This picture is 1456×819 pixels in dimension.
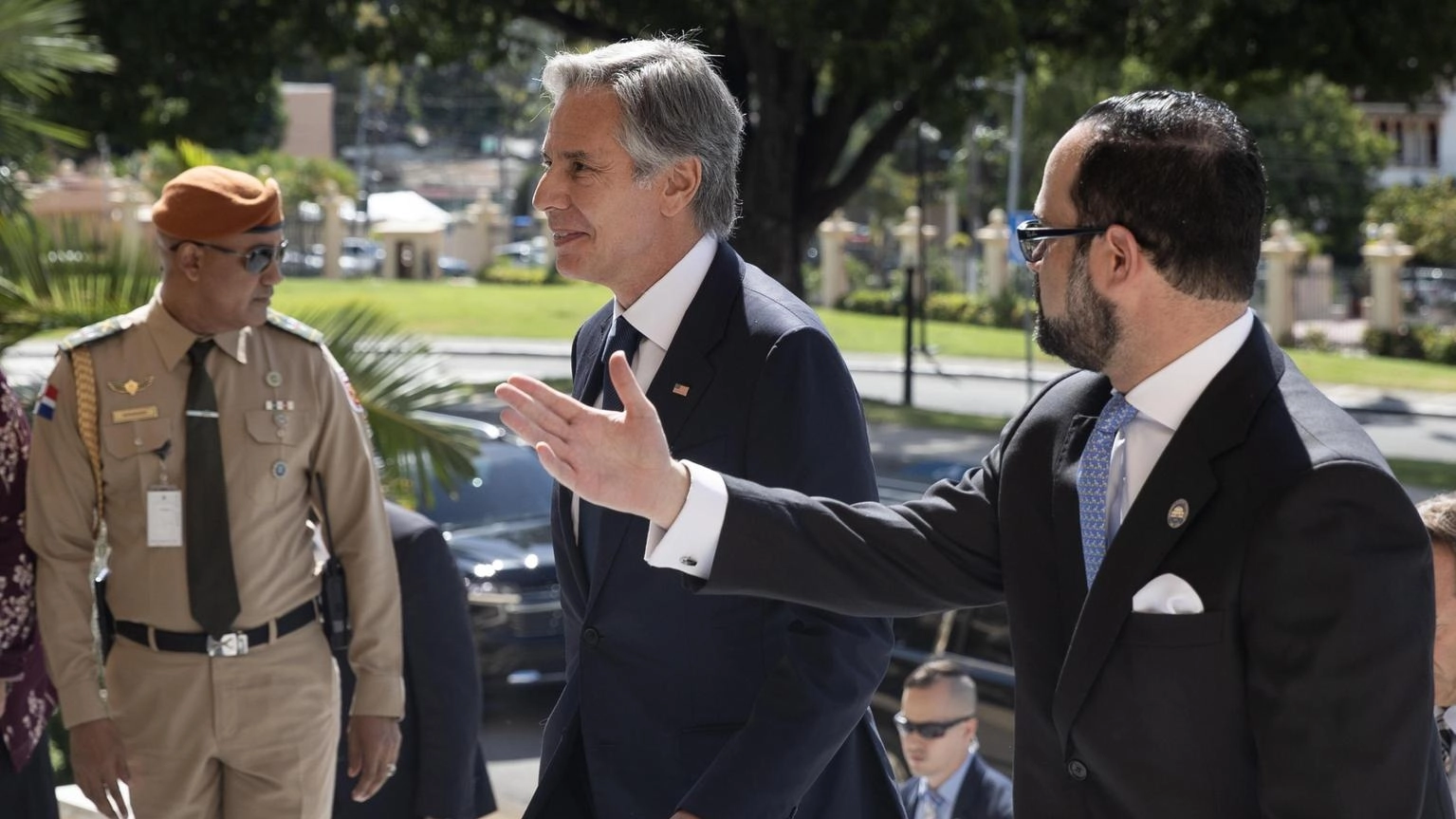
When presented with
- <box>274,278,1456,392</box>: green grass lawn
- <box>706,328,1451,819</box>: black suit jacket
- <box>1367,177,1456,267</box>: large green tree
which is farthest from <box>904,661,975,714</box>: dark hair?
<box>1367,177,1456,267</box>: large green tree

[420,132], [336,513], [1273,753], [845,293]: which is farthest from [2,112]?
[420,132]

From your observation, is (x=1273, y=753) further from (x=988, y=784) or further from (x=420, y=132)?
(x=420, y=132)

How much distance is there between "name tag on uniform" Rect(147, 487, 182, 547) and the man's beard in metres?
2.27

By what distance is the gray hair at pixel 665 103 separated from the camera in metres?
2.94

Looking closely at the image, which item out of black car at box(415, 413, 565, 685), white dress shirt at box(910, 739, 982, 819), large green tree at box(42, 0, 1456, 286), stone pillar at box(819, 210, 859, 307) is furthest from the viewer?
stone pillar at box(819, 210, 859, 307)

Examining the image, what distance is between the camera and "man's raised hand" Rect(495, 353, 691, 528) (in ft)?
7.41

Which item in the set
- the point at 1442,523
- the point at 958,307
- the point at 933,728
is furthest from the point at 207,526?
the point at 958,307

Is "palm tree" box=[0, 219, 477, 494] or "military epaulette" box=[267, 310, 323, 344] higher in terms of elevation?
"military epaulette" box=[267, 310, 323, 344]

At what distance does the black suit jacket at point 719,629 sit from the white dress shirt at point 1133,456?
364mm

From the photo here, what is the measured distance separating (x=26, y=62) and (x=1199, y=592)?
621cm

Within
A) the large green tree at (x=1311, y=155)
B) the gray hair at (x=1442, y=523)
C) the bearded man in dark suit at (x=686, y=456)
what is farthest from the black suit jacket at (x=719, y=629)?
the large green tree at (x=1311, y=155)

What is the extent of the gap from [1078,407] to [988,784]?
3398 mm

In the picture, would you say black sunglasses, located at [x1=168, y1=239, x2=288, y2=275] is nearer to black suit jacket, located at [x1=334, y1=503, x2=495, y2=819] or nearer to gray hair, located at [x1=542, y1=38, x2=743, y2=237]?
black suit jacket, located at [x1=334, y1=503, x2=495, y2=819]

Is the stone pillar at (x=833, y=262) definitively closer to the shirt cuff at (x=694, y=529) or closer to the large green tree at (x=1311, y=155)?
the large green tree at (x=1311, y=155)
